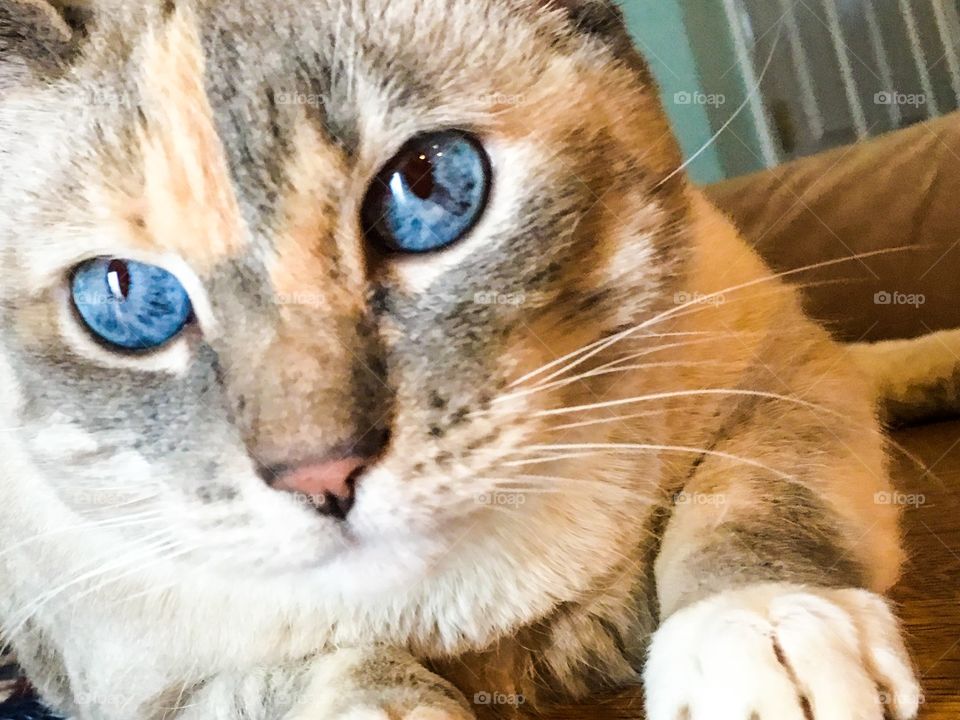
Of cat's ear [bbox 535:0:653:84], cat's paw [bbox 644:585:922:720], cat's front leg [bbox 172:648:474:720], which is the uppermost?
cat's ear [bbox 535:0:653:84]

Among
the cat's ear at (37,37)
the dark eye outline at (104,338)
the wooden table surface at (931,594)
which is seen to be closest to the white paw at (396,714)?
the wooden table surface at (931,594)

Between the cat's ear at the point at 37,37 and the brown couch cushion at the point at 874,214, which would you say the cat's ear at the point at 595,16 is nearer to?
the cat's ear at the point at 37,37

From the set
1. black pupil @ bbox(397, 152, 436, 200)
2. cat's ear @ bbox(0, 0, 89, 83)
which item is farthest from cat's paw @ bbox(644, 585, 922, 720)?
cat's ear @ bbox(0, 0, 89, 83)

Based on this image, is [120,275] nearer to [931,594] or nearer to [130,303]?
[130,303]

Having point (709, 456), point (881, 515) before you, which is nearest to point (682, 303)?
point (709, 456)

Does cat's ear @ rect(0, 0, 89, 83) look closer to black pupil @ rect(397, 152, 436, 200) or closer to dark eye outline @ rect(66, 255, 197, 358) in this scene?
dark eye outline @ rect(66, 255, 197, 358)

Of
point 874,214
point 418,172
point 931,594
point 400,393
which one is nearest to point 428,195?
point 418,172
